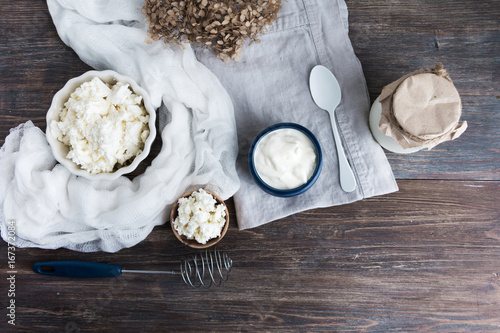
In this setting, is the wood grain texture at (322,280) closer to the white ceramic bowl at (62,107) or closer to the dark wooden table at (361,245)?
the dark wooden table at (361,245)

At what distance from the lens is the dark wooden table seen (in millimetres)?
1040

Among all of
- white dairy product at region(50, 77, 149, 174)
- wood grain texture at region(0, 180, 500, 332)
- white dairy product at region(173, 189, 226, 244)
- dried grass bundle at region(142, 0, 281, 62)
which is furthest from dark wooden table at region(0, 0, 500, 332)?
dried grass bundle at region(142, 0, 281, 62)

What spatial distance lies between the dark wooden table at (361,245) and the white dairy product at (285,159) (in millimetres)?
183

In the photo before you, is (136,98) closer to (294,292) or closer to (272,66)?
(272,66)

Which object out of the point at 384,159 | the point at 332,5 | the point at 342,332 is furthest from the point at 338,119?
the point at 342,332

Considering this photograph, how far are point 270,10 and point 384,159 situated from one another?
0.51 metres

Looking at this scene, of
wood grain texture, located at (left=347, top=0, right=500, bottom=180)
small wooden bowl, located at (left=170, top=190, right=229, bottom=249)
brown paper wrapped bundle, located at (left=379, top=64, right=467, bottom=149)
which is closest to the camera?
brown paper wrapped bundle, located at (left=379, top=64, right=467, bottom=149)

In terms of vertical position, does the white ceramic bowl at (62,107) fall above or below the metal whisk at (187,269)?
above

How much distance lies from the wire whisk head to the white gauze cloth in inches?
5.5

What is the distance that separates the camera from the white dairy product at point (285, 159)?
911mm

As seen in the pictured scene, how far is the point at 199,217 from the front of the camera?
920mm

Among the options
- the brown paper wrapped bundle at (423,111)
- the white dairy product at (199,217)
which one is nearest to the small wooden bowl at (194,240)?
the white dairy product at (199,217)

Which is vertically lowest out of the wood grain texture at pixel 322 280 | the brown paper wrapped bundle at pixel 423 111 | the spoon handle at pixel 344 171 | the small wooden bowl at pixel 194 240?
the wood grain texture at pixel 322 280

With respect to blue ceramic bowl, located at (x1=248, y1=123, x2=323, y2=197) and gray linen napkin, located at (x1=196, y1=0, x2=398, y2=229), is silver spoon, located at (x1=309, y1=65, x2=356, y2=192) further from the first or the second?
blue ceramic bowl, located at (x1=248, y1=123, x2=323, y2=197)
